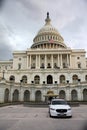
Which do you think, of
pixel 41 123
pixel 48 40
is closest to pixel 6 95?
pixel 41 123

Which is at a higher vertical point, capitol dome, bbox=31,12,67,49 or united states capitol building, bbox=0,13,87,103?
capitol dome, bbox=31,12,67,49

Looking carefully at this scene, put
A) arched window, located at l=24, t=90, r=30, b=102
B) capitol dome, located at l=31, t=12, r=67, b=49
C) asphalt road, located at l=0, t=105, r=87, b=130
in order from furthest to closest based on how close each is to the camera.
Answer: capitol dome, located at l=31, t=12, r=67, b=49 < arched window, located at l=24, t=90, r=30, b=102 < asphalt road, located at l=0, t=105, r=87, b=130

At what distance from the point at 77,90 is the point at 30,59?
4132 centimetres

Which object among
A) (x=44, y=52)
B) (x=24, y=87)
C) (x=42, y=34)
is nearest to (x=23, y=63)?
(x=44, y=52)

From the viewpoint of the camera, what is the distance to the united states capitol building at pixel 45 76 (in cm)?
5697

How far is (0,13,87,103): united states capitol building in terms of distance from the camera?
57.0 m

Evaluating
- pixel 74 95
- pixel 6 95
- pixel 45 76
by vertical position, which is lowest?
pixel 74 95

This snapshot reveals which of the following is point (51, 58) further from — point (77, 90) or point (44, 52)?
point (77, 90)

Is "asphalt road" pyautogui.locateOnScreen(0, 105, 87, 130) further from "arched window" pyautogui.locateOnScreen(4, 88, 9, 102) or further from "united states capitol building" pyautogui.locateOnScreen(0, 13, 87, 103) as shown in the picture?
"arched window" pyautogui.locateOnScreen(4, 88, 9, 102)

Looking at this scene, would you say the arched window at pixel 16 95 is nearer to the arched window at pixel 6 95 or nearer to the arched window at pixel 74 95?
the arched window at pixel 6 95

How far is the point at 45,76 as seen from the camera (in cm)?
7081

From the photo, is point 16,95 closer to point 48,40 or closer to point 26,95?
point 26,95

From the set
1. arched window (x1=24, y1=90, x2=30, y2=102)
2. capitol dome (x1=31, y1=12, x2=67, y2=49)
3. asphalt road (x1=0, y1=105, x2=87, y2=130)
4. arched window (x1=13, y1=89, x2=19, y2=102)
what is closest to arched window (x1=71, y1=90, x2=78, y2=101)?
arched window (x1=24, y1=90, x2=30, y2=102)

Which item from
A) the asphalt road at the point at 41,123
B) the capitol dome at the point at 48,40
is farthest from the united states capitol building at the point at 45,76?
the asphalt road at the point at 41,123
